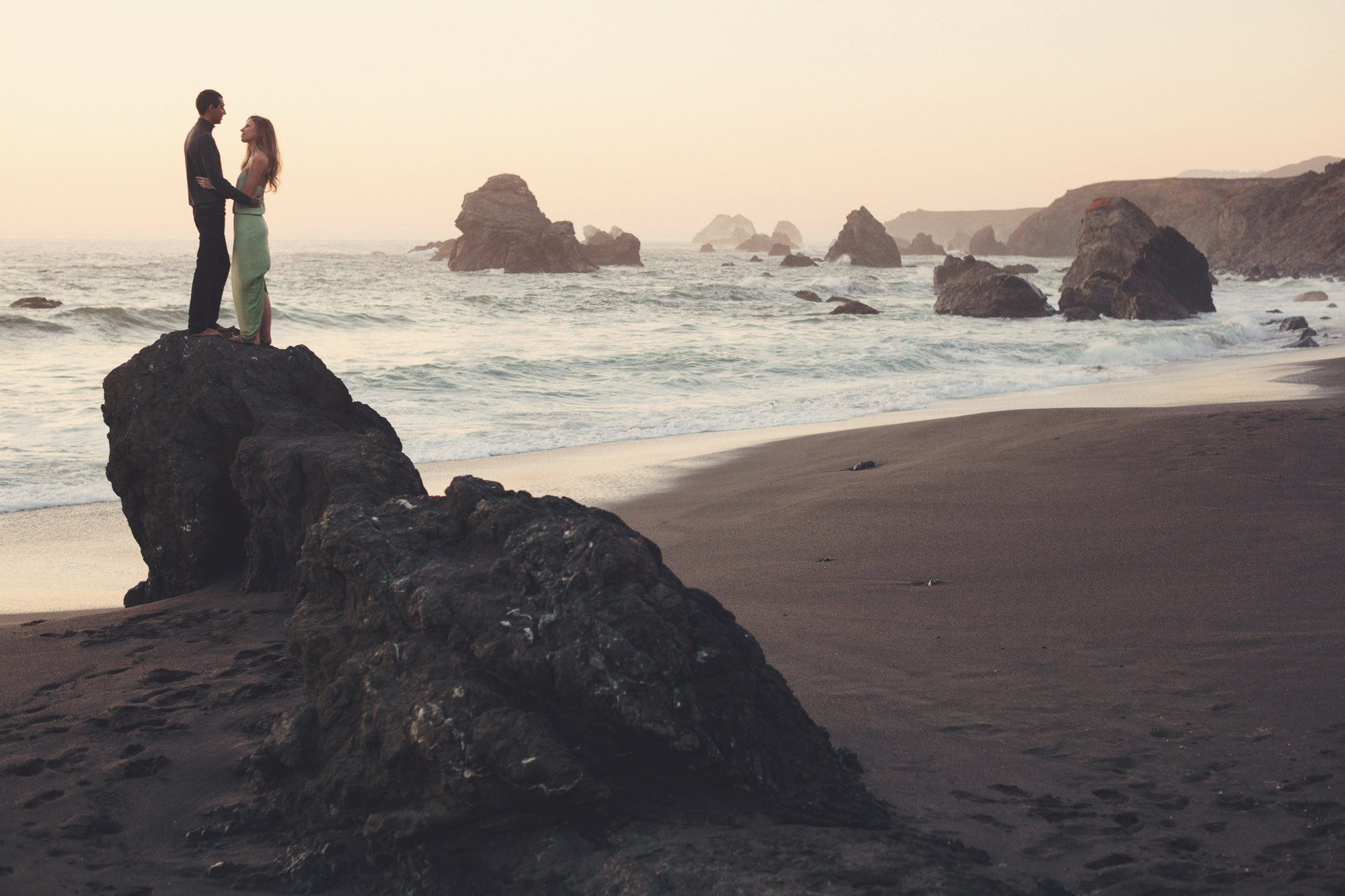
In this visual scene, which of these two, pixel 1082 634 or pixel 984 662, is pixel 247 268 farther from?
pixel 1082 634

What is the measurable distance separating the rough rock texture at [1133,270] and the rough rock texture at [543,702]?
30959mm

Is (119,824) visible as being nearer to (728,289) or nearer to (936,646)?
(936,646)

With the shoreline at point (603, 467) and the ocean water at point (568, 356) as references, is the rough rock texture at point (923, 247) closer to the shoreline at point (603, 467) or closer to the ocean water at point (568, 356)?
the ocean water at point (568, 356)

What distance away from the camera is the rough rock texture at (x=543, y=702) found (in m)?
2.36

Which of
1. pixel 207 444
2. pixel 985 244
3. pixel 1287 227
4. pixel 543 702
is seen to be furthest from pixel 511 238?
pixel 985 244

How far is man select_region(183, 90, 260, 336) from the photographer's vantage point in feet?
17.6

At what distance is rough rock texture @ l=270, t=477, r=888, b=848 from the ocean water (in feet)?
21.9

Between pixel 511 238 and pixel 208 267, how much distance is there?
195 feet

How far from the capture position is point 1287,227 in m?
63.9

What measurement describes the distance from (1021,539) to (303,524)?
3.71m

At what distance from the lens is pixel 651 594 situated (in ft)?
8.66

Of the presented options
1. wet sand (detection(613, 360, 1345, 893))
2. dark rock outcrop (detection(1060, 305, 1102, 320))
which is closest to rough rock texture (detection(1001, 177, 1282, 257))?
dark rock outcrop (detection(1060, 305, 1102, 320))

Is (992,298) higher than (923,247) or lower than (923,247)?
lower

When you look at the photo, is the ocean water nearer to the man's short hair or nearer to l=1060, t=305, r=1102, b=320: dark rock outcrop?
l=1060, t=305, r=1102, b=320: dark rock outcrop
